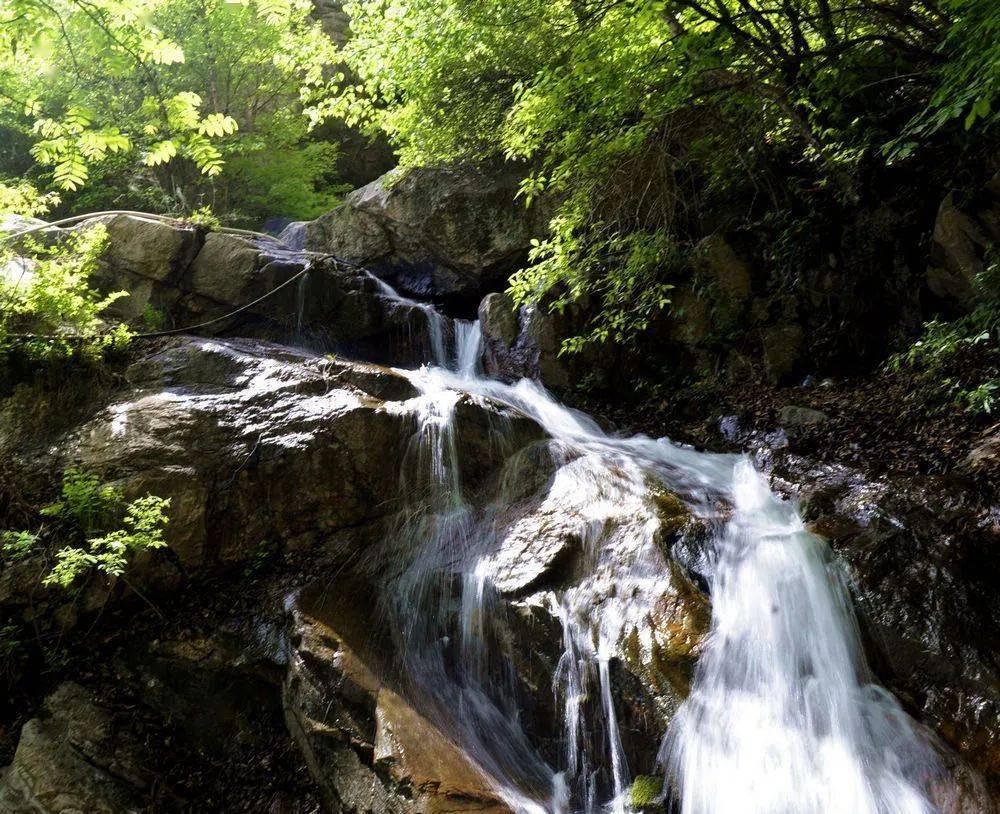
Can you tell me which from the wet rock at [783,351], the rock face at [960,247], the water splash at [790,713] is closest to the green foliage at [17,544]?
the water splash at [790,713]

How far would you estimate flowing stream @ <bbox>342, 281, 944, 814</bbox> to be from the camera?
10.1 feet

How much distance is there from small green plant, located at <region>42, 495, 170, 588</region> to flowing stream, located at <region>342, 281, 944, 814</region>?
181cm

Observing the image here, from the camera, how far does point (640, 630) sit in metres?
3.71

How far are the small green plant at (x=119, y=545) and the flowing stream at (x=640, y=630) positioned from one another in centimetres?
181

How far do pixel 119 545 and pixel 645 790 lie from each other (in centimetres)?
366

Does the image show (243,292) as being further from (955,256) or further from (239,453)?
(955,256)

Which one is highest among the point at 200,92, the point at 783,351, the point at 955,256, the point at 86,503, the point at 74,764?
the point at 200,92

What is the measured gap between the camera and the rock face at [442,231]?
32.8ft

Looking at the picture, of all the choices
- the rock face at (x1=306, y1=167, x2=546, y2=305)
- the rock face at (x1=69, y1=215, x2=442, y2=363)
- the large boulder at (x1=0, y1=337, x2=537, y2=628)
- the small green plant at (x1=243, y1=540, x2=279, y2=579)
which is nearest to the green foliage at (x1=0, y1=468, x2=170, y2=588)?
the large boulder at (x1=0, y1=337, x2=537, y2=628)

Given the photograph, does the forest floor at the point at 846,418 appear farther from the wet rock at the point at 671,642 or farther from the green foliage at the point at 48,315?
the green foliage at the point at 48,315

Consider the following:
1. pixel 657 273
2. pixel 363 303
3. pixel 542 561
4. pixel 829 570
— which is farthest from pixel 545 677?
pixel 363 303

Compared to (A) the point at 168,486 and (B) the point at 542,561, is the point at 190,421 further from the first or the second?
(B) the point at 542,561

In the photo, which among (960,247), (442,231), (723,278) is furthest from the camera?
(442,231)

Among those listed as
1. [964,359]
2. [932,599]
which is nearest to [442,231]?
[964,359]
